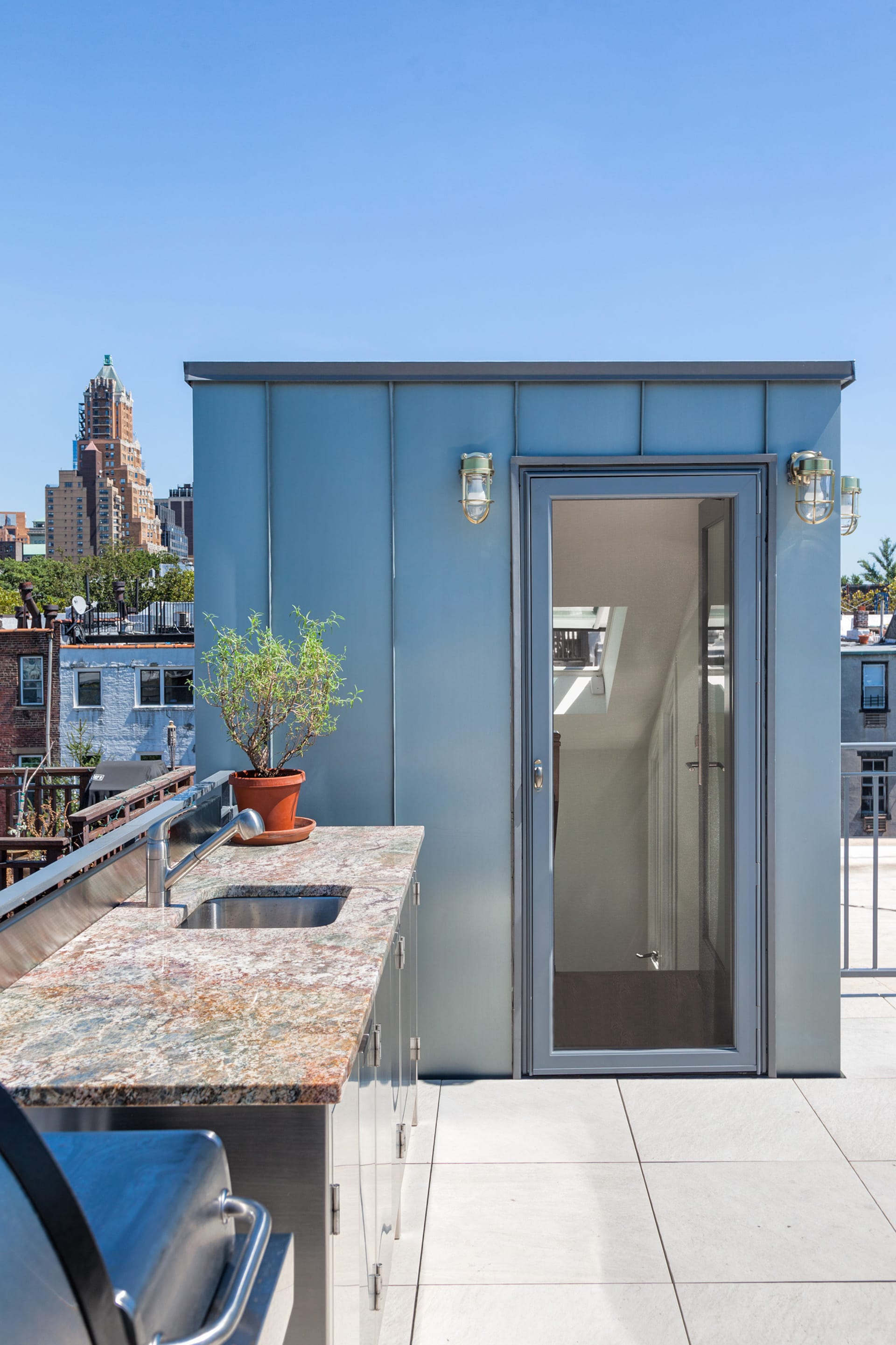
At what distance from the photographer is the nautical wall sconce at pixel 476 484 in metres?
2.75

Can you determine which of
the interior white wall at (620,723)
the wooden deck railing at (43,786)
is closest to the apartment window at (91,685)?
the wooden deck railing at (43,786)

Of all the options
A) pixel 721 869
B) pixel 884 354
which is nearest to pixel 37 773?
pixel 721 869

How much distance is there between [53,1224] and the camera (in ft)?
1.90

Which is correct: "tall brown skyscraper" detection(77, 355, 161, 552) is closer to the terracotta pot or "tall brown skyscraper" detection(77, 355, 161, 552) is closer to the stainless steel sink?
the terracotta pot

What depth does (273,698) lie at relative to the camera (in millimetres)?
2557

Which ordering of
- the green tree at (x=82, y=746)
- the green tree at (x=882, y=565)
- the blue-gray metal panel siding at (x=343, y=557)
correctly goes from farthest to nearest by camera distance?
the green tree at (x=882, y=565), the green tree at (x=82, y=746), the blue-gray metal panel siding at (x=343, y=557)

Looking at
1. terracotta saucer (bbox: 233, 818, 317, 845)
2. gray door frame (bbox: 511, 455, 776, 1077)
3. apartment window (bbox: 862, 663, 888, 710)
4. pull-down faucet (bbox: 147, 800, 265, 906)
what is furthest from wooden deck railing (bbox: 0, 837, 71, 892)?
apartment window (bbox: 862, 663, 888, 710)

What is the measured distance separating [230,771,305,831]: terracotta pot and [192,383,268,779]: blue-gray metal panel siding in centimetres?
48

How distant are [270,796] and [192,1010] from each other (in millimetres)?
1168

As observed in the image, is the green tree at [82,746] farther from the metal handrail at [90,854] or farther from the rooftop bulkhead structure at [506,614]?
the metal handrail at [90,854]

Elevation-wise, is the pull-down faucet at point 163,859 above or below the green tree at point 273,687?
below

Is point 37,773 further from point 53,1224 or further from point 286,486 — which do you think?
point 53,1224

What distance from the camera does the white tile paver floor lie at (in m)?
1.83

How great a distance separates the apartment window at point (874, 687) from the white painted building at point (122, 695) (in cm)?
1810
